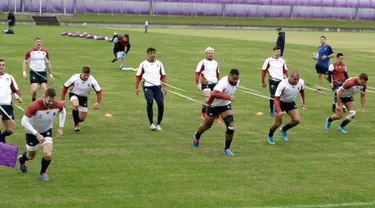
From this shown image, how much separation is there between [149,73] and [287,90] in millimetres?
4182

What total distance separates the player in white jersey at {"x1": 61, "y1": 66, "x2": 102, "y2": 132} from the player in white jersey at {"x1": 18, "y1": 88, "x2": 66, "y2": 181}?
4354mm

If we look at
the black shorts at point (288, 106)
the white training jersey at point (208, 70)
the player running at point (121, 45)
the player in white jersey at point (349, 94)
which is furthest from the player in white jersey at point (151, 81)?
the player running at point (121, 45)

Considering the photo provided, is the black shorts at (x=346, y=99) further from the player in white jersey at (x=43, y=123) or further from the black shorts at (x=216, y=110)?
the player in white jersey at (x=43, y=123)

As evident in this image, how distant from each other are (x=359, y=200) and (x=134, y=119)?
9.99 m

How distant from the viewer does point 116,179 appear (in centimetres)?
1453

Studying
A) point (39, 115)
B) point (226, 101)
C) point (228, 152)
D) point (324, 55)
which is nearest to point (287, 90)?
point (226, 101)

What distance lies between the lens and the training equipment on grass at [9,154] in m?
13.1

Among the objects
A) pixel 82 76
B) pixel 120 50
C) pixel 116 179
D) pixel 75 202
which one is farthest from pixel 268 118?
pixel 120 50

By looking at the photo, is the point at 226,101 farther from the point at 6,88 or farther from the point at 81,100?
the point at 6,88

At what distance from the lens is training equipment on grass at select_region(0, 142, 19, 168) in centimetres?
1310

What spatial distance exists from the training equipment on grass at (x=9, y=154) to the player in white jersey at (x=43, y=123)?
1.77ft

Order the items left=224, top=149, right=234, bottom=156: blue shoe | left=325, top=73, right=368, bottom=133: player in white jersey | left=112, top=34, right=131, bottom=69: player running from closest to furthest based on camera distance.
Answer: left=224, top=149, right=234, bottom=156: blue shoe → left=325, top=73, right=368, bottom=133: player in white jersey → left=112, top=34, right=131, bottom=69: player running

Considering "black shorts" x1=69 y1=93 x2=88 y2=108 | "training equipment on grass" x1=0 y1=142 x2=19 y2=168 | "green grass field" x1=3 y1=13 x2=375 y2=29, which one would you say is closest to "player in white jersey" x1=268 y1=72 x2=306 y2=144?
"black shorts" x1=69 y1=93 x2=88 y2=108

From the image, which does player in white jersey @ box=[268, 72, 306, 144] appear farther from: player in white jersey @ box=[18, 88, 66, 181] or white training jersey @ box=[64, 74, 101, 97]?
player in white jersey @ box=[18, 88, 66, 181]
